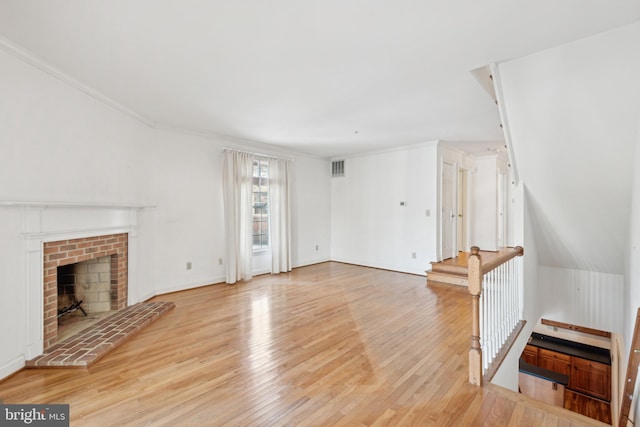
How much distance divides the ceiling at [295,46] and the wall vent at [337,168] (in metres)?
3.23

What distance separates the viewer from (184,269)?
15.7ft

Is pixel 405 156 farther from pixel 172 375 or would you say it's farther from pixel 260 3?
pixel 172 375

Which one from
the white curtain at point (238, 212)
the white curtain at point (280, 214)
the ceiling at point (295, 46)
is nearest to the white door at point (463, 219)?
the ceiling at point (295, 46)

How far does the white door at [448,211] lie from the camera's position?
232 inches

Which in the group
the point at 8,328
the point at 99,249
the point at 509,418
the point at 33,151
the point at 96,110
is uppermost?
the point at 96,110

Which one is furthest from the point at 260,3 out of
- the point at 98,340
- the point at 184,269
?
the point at 184,269

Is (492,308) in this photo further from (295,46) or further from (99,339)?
(99,339)

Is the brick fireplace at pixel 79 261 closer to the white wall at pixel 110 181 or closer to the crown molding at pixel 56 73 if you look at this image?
the white wall at pixel 110 181

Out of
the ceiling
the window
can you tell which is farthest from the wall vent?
the ceiling

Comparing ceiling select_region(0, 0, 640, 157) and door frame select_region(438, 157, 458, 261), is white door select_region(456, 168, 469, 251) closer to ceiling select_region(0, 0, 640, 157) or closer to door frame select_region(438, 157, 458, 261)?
door frame select_region(438, 157, 458, 261)

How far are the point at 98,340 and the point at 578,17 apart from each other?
15.7ft

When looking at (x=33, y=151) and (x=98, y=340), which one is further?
A: (x=98, y=340)

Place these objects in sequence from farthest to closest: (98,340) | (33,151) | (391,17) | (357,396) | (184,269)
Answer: (184,269), (98,340), (33,151), (357,396), (391,17)

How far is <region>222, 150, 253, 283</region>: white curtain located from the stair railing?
12.6 feet
